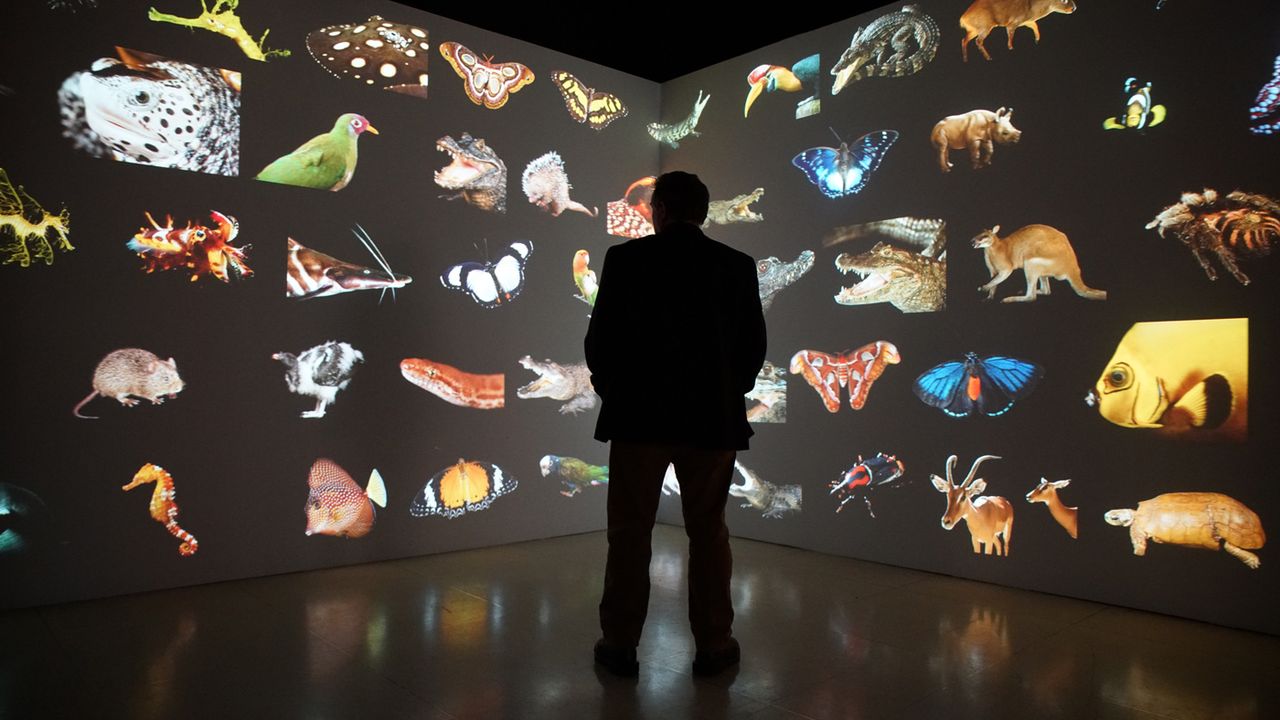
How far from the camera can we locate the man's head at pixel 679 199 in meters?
2.38

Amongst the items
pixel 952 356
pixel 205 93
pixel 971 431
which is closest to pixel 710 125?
pixel 952 356

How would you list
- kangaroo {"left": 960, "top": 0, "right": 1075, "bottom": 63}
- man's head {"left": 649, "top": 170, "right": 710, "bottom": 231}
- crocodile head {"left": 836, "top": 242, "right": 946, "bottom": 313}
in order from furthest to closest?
crocodile head {"left": 836, "top": 242, "right": 946, "bottom": 313} < kangaroo {"left": 960, "top": 0, "right": 1075, "bottom": 63} < man's head {"left": 649, "top": 170, "right": 710, "bottom": 231}

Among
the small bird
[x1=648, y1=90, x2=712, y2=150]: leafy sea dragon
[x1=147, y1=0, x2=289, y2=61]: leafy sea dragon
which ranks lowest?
the small bird

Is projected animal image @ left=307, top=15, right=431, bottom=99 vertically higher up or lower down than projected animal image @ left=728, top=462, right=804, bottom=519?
higher up

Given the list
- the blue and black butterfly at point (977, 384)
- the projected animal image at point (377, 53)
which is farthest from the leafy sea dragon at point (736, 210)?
the projected animal image at point (377, 53)

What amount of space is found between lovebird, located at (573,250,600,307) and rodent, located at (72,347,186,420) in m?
2.06

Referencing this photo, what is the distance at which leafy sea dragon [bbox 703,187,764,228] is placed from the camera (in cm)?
442

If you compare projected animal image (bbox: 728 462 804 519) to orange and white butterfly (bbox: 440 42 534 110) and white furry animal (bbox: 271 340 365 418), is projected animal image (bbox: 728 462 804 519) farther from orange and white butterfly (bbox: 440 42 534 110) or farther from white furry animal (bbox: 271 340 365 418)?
orange and white butterfly (bbox: 440 42 534 110)

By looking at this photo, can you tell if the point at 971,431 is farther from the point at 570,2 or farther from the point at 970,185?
the point at 570,2

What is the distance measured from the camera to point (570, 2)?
4.21 metres

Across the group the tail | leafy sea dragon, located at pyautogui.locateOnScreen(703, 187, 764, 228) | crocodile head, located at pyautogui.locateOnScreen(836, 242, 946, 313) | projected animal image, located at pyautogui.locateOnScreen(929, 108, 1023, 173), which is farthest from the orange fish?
projected animal image, located at pyautogui.locateOnScreen(929, 108, 1023, 173)

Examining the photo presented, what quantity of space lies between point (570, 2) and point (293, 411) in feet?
8.16

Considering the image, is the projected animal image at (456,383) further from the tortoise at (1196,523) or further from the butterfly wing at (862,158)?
the tortoise at (1196,523)

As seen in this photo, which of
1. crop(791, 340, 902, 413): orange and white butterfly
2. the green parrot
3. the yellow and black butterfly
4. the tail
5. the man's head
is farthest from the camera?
the yellow and black butterfly
